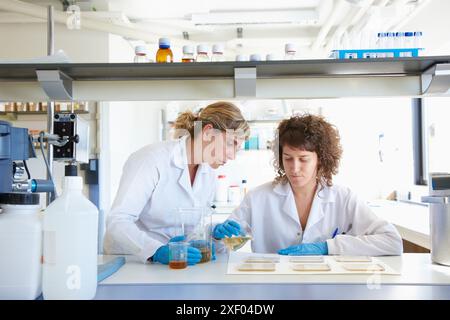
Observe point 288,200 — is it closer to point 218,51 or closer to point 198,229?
point 198,229

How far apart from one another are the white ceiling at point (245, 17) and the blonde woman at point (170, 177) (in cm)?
A: 156

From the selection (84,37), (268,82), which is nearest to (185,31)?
(84,37)

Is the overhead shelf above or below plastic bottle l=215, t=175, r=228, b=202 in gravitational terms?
above

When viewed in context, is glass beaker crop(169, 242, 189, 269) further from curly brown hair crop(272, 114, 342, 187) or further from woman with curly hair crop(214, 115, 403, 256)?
curly brown hair crop(272, 114, 342, 187)

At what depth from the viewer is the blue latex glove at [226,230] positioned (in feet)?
4.87

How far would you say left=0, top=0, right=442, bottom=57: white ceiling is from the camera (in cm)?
334

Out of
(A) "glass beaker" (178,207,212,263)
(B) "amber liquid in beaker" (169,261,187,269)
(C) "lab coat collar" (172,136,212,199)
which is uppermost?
→ (C) "lab coat collar" (172,136,212,199)

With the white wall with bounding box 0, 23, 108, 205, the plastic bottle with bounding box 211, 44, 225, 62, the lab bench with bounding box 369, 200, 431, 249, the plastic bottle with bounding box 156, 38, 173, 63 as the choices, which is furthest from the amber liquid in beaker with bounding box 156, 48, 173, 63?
the white wall with bounding box 0, 23, 108, 205

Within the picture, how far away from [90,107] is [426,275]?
2856 millimetres

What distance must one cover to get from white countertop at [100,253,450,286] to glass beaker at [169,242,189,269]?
2cm

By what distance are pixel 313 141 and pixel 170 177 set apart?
24.8 inches

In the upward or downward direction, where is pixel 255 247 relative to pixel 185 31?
downward

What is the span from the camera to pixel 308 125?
1833mm

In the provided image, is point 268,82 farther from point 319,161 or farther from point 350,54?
point 319,161
